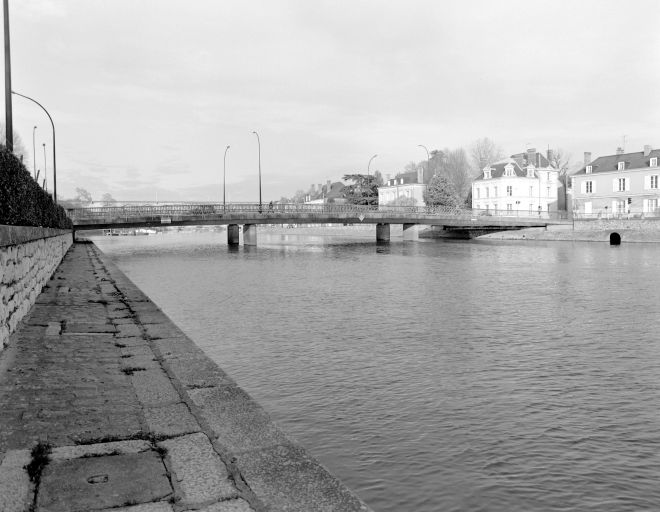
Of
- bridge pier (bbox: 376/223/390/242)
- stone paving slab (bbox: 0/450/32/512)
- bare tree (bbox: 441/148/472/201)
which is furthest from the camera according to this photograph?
bare tree (bbox: 441/148/472/201)

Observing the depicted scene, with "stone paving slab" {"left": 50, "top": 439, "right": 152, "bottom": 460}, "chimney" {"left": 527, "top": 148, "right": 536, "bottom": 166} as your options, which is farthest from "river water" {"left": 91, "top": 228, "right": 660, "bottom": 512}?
"chimney" {"left": 527, "top": 148, "right": 536, "bottom": 166}

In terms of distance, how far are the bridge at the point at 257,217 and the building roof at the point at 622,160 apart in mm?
11947

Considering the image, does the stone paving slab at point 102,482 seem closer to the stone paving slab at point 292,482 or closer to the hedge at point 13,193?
the stone paving slab at point 292,482

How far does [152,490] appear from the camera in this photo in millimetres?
4082

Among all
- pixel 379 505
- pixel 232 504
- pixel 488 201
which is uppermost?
pixel 488 201

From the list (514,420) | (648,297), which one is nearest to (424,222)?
(648,297)

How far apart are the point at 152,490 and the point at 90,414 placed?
6.47 feet

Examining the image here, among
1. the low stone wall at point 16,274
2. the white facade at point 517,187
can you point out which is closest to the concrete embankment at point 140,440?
the low stone wall at point 16,274

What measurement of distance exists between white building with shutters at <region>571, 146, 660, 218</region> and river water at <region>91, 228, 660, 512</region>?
66.0m

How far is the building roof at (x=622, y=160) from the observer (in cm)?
8281

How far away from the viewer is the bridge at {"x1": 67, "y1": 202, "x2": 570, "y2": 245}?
57062 millimetres

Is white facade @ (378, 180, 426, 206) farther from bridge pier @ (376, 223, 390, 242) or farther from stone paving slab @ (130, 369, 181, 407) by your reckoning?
stone paving slab @ (130, 369, 181, 407)

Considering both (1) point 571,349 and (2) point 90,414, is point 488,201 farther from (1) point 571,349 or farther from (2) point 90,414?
(2) point 90,414

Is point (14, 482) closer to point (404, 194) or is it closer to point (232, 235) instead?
point (232, 235)
